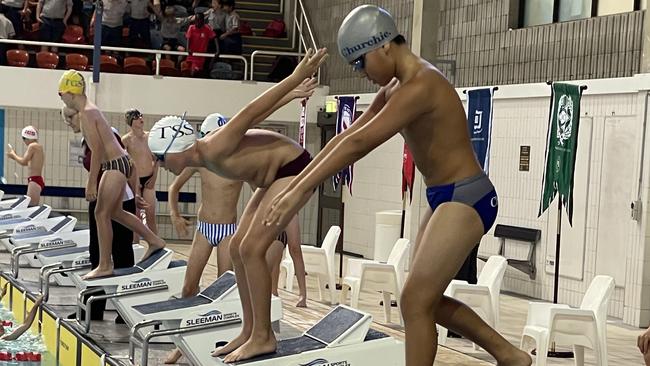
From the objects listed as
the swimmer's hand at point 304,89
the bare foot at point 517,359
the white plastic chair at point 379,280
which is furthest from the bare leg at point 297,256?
the bare foot at point 517,359

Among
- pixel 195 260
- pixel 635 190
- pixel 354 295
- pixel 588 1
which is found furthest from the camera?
pixel 588 1

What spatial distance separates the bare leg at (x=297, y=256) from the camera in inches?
381

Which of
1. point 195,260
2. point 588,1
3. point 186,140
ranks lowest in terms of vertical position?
point 195,260

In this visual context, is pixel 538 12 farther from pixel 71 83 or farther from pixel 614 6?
pixel 71 83

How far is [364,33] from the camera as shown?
400 centimetres

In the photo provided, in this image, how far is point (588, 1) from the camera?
12.3 m

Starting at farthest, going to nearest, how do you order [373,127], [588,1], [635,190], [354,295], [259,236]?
[588,1]
[635,190]
[354,295]
[259,236]
[373,127]

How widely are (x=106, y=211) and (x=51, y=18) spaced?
11.0 m

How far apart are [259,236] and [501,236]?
29.2 feet

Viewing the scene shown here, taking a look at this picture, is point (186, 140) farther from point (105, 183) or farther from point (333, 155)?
point (105, 183)

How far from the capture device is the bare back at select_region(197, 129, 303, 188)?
5402mm

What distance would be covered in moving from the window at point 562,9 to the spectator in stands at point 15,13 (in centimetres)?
881

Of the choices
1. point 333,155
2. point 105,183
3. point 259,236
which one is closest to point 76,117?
point 105,183

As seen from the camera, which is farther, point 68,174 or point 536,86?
point 68,174
